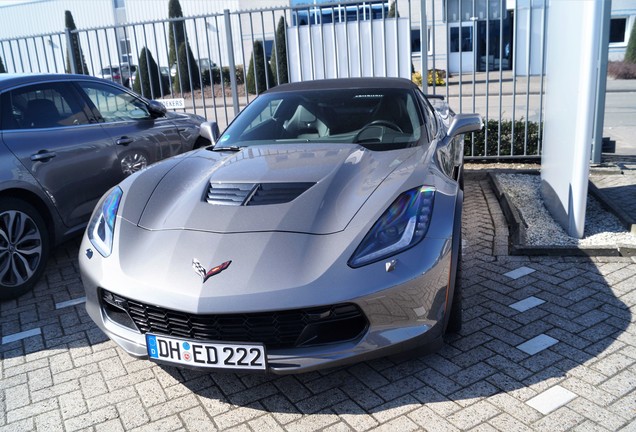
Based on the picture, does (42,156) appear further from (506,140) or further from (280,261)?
(506,140)

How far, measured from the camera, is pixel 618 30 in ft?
97.4

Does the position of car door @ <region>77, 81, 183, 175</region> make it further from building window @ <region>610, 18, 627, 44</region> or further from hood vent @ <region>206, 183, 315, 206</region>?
building window @ <region>610, 18, 627, 44</region>

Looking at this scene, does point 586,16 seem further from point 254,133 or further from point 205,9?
point 205,9

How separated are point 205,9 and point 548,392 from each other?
33008mm

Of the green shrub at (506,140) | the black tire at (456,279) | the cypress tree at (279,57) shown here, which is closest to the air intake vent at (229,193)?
the black tire at (456,279)

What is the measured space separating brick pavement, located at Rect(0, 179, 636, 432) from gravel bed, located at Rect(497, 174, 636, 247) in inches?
27.9

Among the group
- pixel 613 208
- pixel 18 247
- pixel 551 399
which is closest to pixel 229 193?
pixel 551 399

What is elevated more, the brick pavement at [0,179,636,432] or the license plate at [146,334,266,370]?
the license plate at [146,334,266,370]

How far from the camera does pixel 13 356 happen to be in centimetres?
344

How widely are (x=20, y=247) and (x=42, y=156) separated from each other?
0.72 m

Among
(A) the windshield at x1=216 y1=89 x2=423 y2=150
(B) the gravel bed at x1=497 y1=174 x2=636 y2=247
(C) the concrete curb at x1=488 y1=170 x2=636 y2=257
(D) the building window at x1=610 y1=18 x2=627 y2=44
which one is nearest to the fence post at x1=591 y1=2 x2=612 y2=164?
(B) the gravel bed at x1=497 y1=174 x2=636 y2=247

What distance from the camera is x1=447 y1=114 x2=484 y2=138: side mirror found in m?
4.14

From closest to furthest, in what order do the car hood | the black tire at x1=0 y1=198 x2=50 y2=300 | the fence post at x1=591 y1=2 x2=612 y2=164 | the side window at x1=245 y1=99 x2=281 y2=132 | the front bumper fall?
the front bumper, the car hood, the black tire at x1=0 y1=198 x2=50 y2=300, the side window at x1=245 y1=99 x2=281 y2=132, the fence post at x1=591 y1=2 x2=612 y2=164

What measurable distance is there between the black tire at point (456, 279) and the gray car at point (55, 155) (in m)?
3.15
